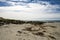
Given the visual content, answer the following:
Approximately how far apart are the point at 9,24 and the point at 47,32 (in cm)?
59

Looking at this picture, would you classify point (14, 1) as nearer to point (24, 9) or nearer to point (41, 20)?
point (24, 9)

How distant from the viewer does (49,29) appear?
62.9 inches

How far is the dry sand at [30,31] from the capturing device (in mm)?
1493

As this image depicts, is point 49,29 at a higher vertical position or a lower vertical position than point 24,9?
lower

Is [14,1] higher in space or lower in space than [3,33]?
higher

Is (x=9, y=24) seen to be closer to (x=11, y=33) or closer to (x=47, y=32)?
(x=11, y=33)

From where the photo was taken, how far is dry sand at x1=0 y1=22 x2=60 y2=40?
1493 mm

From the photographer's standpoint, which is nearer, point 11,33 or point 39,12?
point 11,33

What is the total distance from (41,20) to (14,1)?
533 millimetres

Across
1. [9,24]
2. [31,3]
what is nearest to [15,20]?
[9,24]

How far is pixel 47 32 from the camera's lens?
156cm

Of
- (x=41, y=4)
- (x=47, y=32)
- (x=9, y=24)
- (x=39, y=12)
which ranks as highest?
(x=41, y=4)

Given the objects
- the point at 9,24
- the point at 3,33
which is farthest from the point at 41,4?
the point at 3,33

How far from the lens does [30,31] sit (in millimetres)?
1561
